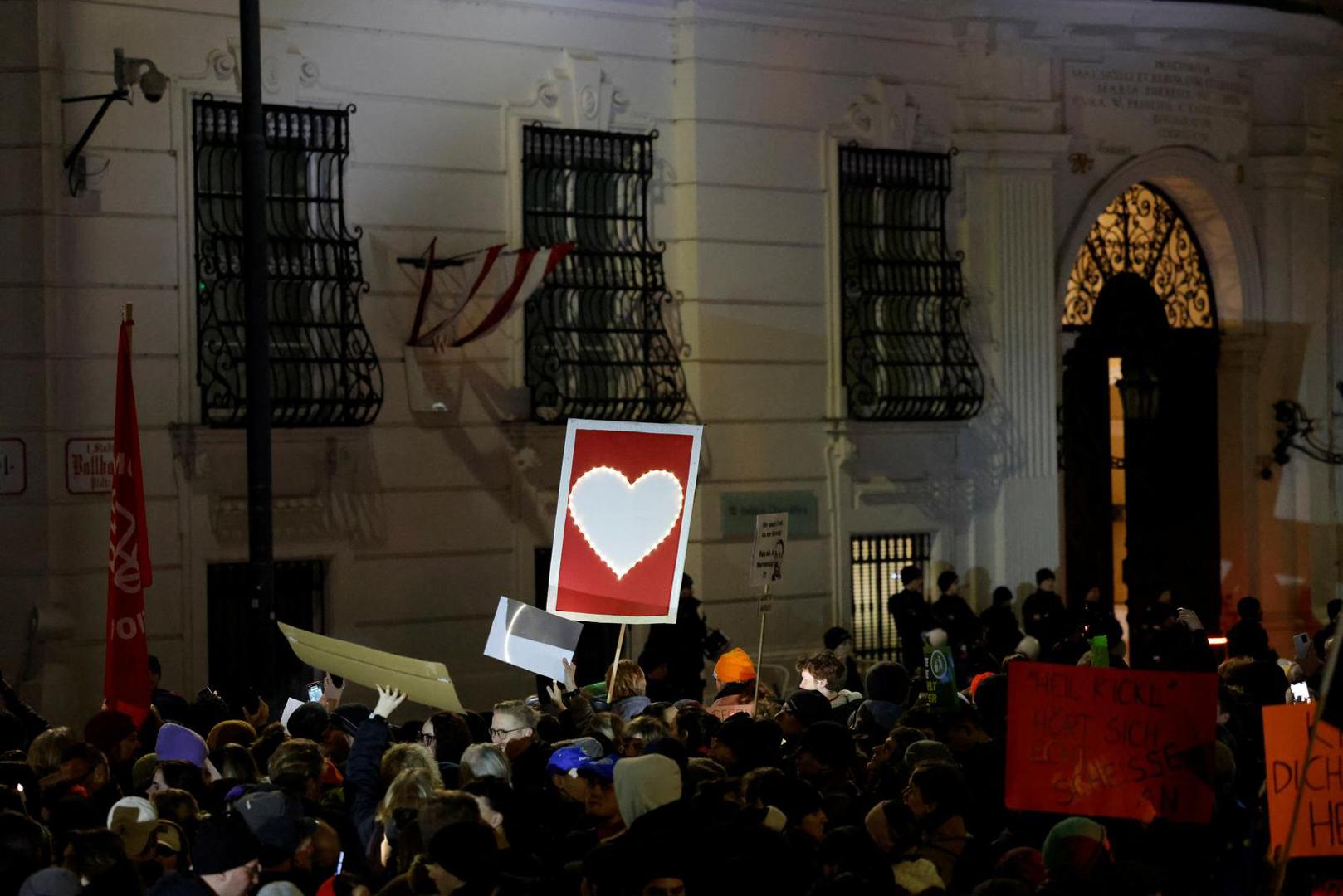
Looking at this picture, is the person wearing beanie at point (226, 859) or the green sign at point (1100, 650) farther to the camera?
the green sign at point (1100, 650)

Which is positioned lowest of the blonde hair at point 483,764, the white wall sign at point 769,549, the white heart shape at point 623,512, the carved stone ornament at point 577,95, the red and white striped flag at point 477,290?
the blonde hair at point 483,764

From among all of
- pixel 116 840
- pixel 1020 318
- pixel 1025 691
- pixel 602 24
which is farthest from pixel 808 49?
pixel 116 840

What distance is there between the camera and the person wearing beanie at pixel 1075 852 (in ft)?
20.9

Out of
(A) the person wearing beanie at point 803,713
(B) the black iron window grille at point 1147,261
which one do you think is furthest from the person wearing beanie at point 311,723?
(B) the black iron window grille at point 1147,261

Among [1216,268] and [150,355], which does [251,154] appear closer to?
[150,355]

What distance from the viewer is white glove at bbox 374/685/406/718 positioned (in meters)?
8.35

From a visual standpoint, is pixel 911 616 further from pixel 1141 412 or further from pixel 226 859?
pixel 226 859

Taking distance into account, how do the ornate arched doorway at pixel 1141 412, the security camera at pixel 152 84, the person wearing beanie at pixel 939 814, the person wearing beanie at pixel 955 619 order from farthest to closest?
the ornate arched doorway at pixel 1141 412 → the person wearing beanie at pixel 955 619 → the security camera at pixel 152 84 → the person wearing beanie at pixel 939 814

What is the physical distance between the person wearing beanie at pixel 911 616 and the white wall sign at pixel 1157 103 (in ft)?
18.9

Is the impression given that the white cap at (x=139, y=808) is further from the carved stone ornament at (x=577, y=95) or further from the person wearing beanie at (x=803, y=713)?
the carved stone ornament at (x=577, y=95)

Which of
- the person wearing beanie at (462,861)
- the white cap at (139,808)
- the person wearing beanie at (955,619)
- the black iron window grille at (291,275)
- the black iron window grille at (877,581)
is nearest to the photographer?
the person wearing beanie at (462,861)

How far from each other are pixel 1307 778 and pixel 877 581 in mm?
11969

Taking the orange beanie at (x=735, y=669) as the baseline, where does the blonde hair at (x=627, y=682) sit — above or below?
above

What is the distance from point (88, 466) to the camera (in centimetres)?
1437
